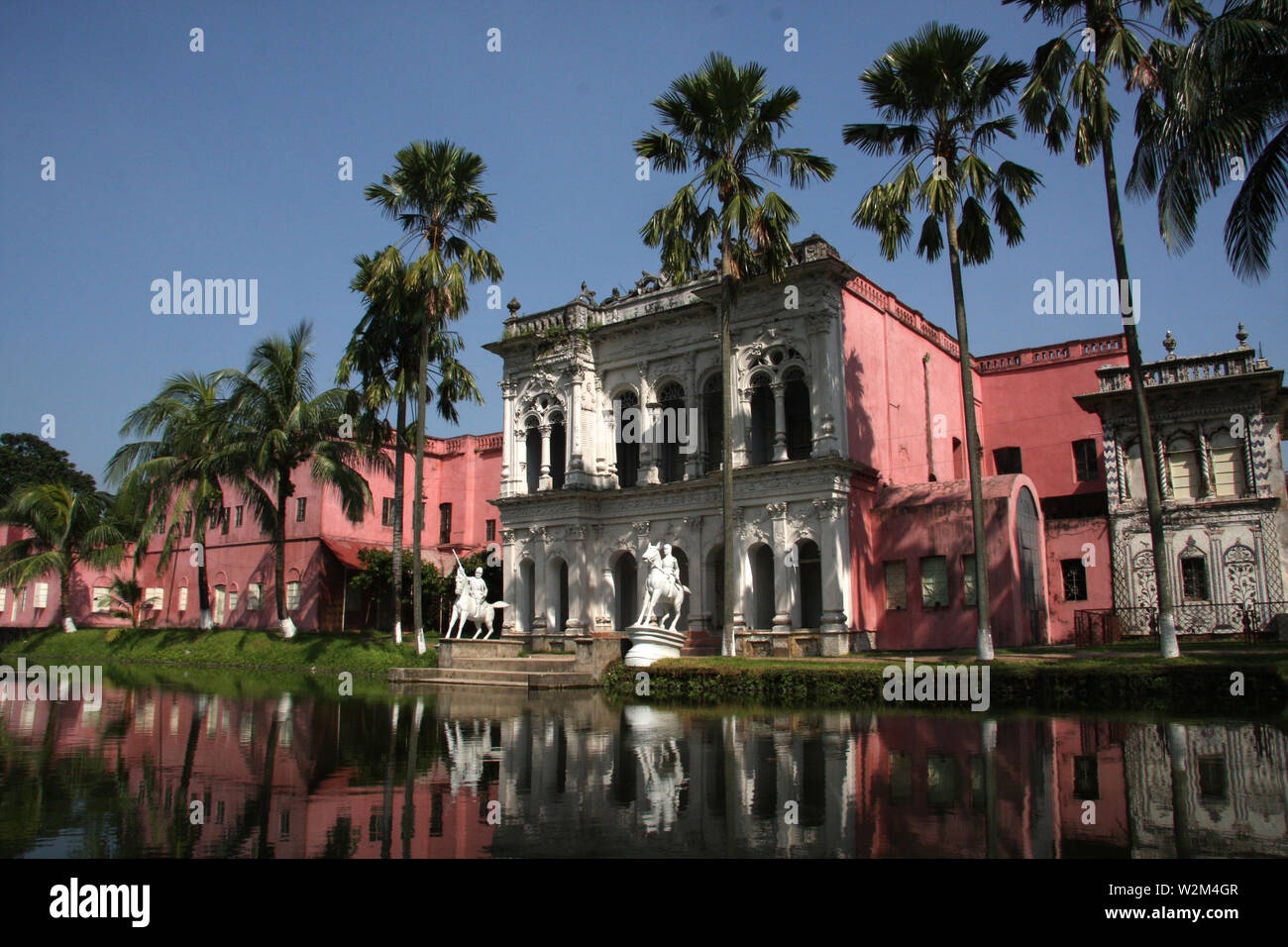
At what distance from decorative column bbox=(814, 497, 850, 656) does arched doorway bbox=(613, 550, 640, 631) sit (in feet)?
25.0

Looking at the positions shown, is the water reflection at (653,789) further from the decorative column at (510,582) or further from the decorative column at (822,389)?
the decorative column at (510,582)

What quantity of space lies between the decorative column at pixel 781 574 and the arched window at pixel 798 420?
269 centimetres

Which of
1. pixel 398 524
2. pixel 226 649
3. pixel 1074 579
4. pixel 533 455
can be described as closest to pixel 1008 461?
pixel 1074 579

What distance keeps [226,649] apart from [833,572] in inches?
882

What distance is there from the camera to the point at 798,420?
29031 mm

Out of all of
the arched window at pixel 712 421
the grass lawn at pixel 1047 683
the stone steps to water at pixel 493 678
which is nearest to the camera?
the grass lawn at pixel 1047 683

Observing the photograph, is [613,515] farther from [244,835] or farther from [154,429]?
[244,835]

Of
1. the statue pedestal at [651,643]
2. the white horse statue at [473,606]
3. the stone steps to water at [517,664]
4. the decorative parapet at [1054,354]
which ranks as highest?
the decorative parapet at [1054,354]

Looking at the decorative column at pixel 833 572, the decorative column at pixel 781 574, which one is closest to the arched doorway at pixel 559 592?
the decorative column at pixel 781 574

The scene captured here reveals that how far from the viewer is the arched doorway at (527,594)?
105ft

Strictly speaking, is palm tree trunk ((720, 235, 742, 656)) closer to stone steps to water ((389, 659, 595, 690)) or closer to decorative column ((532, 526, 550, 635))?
stone steps to water ((389, 659, 595, 690))

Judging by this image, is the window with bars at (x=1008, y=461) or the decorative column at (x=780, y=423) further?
the window with bars at (x=1008, y=461)

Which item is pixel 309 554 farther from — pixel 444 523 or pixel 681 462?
pixel 681 462
